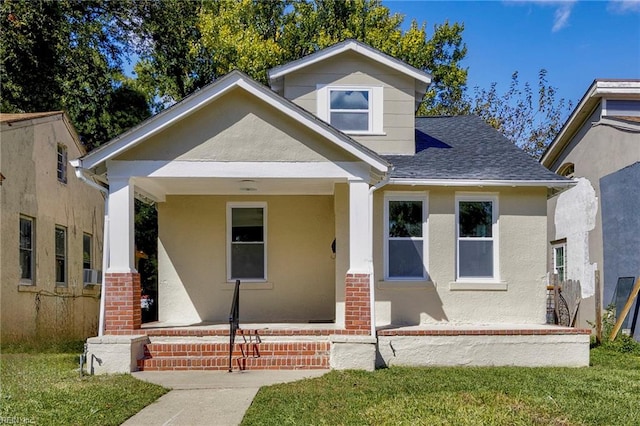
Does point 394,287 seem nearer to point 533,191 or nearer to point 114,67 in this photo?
point 533,191

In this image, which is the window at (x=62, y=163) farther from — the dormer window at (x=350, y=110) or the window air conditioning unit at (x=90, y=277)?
the dormer window at (x=350, y=110)

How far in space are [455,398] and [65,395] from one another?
468 centimetres

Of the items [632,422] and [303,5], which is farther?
[303,5]

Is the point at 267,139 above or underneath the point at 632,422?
above

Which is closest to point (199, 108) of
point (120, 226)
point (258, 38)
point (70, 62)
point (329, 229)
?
point (120, 226)

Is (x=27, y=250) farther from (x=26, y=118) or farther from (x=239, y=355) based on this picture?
(x=239, y=355)

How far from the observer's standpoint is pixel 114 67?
2156 centimetres

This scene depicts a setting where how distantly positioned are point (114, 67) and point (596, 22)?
15.8 meters

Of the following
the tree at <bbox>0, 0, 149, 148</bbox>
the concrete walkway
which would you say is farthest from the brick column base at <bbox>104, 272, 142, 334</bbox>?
the tree at <bbox>0, 0, 149, 148</bbox>

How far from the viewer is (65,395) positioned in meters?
7.34

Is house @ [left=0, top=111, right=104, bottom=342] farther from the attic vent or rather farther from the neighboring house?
the attic vent

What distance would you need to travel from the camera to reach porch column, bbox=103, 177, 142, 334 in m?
9.30

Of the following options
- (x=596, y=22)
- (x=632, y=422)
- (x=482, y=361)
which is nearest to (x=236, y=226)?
(x=482, y=361)

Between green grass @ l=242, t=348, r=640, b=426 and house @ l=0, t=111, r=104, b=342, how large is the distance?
773cm
